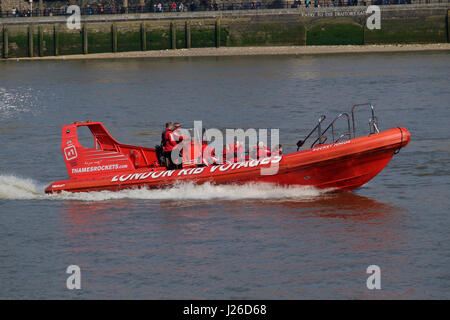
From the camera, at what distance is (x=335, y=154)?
17.0 meters

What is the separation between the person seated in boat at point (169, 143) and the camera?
57.6 ft

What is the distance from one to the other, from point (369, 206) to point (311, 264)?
413cm

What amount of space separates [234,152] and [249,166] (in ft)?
1.85

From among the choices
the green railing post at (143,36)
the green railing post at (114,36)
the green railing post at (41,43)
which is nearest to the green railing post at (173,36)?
the green railing post at (143,36)

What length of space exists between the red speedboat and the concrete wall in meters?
44.2

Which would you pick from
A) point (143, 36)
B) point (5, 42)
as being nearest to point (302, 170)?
point (143, 36)

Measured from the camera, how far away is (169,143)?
17.7 metres

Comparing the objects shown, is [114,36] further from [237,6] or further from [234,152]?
[234,152]

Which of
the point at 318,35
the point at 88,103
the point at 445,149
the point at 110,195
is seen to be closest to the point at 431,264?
the point at 110,195

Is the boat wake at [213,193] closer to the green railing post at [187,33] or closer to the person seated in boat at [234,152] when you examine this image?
the person seated in boat at [234,152]

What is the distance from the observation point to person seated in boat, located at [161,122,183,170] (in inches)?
691

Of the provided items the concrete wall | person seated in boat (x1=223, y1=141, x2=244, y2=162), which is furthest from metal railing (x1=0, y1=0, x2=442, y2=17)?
person seated in boat (x1=223, y1=141, x2=244, y2=162)
